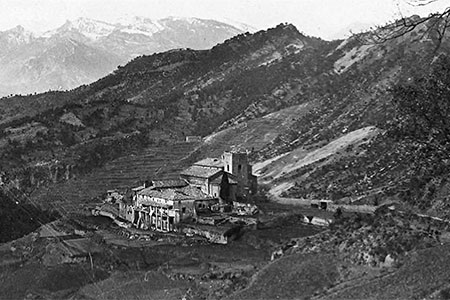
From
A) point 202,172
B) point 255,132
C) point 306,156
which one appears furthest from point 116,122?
point 202,172

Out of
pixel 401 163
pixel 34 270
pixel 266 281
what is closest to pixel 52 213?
pixel 34 270

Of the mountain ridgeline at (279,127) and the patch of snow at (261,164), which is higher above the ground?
the mountain ridgeline at (279,127)

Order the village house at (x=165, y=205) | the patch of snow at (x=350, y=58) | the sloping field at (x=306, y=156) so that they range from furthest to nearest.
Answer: the patch of snow at (x=350, y=58), the sloping field at (x=306, y=156), the village house at (x=165, y=205)

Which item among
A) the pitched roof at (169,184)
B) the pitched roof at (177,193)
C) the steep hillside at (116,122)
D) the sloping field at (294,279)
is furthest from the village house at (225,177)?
the steep hillside at (116,122)

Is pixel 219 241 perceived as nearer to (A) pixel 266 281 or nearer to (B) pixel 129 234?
(B) pixel 129 234

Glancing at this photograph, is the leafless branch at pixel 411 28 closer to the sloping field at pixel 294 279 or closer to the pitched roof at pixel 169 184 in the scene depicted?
the sloping field at pixel 294 279

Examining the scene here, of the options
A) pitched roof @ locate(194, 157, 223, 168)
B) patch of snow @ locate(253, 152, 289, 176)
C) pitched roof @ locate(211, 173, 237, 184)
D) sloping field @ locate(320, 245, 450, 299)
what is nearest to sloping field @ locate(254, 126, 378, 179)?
patch of snow @ locate(253, 152, 289, 176)

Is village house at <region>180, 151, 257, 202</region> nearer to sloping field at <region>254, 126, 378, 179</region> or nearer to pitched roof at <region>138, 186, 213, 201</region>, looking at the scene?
pitched roof at <region>138, 186, 213, 201</region>

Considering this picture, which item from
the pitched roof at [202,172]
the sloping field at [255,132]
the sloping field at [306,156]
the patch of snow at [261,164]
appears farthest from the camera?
the sloping field at [255,132]

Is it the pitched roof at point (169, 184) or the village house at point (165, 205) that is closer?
the village house at point (165, 205)

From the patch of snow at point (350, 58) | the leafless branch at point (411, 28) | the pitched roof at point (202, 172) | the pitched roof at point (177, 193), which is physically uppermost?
the patch of snow at point (350, 58)
